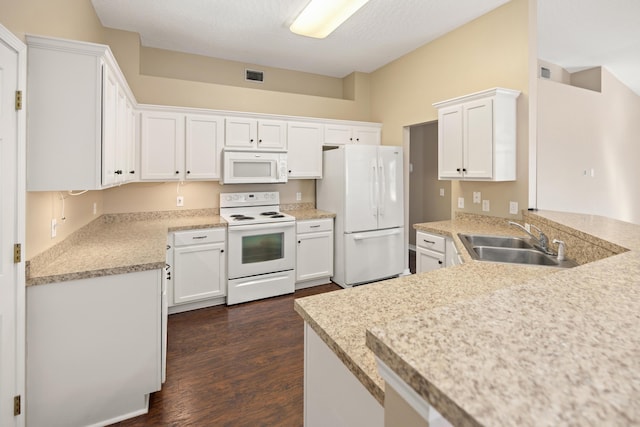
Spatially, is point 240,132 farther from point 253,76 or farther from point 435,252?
point 435,252

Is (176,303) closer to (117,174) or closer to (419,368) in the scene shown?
(117,174)

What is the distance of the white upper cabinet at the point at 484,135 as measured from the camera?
292cm

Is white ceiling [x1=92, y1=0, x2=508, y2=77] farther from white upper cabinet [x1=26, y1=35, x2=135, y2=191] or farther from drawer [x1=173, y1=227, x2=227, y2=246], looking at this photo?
drawer [x1=173, y1=227, x2=227, y2=246]

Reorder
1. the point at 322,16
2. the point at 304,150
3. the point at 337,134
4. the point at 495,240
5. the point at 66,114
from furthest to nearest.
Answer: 1. the point at 337,134
2. the point at 304,150
3. the point at 322,16
4. the point at 495,240
5. the point at 66,114

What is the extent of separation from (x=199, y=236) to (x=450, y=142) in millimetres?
2786

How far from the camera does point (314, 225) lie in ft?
13.2

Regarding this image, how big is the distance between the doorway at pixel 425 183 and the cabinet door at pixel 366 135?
105cm

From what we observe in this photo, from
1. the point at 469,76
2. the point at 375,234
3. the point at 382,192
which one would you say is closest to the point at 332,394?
the point at 375,234

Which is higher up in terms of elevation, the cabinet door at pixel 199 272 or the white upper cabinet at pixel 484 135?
the white upper cabinet at pixel 484 135

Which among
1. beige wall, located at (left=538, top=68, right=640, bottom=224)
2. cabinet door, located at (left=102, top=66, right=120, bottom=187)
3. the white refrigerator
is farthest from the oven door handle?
beige wall, located at (left=538, top=68, right=640, bottom=224)

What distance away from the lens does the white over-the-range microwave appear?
3.79 metres

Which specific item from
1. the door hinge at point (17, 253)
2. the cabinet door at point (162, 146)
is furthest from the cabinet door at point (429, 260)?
the door hinge at point (17, 253)

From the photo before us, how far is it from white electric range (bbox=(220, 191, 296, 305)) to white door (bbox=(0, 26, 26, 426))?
1.98m

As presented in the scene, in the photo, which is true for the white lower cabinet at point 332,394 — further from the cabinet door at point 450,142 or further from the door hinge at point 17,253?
the cabinet door at point 450,142
